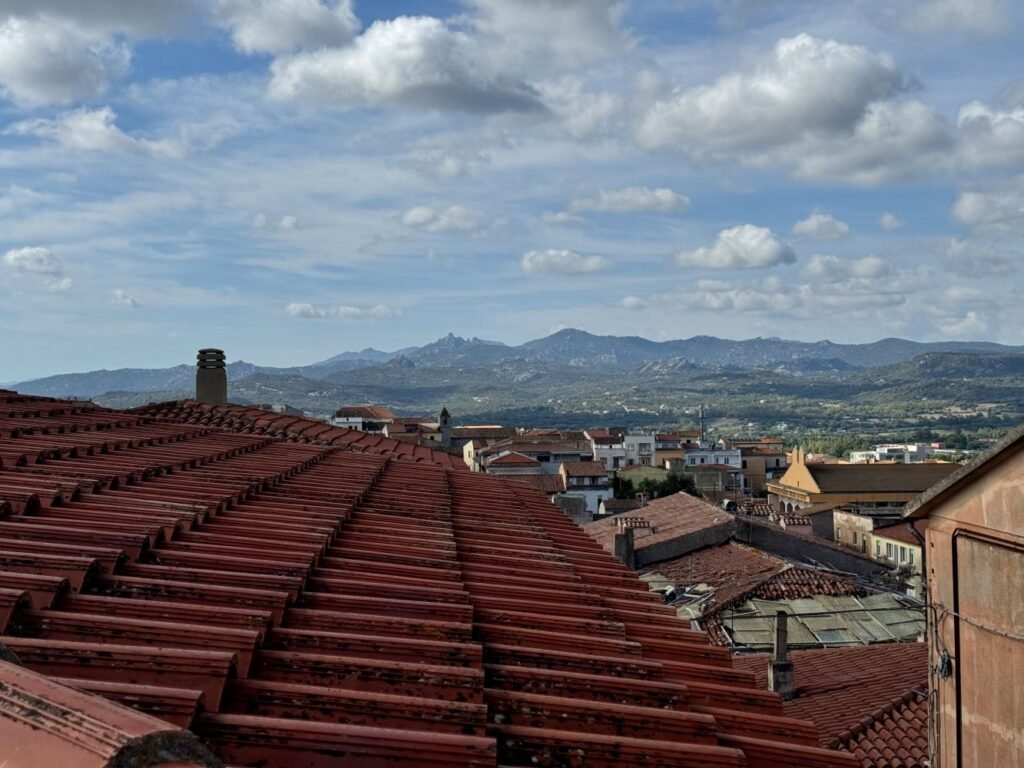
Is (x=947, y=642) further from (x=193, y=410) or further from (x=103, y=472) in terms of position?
(x=193, y=410)

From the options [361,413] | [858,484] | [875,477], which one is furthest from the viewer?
[361,413]

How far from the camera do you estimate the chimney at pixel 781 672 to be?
42.4 feet

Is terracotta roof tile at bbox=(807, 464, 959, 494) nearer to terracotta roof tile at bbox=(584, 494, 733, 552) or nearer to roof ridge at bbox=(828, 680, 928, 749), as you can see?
terracotta roof tile at bbox=(584, 494, 733, 552)

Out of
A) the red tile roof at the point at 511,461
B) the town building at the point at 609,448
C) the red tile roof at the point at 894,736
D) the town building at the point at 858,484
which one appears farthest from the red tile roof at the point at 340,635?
the town building at the point at 609,448

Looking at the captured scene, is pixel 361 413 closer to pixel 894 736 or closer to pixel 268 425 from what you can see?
pixel 268 425

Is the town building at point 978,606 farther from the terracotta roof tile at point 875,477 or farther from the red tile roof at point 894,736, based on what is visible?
the terracotta roof tile at point 875,477

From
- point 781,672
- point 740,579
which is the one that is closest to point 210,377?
point 781,672

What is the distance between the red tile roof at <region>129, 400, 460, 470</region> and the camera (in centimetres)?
Answer: 1102

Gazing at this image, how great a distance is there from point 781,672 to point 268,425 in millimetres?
7879

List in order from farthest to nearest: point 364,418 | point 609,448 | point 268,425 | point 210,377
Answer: point 609,448 < point 364,418 < point 210,377 < point 268,425

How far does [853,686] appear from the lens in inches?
521

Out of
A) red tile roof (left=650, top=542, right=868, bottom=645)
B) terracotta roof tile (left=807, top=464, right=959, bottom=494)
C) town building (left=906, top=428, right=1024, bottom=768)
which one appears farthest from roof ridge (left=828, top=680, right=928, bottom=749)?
terracotta roof tile (left=807, top=464, right=959, bottom=494)

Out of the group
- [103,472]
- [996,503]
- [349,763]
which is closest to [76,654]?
[349,763]

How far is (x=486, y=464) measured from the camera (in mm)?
63938
